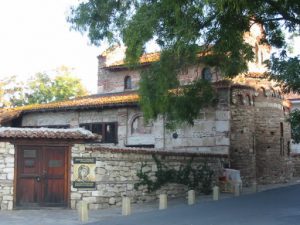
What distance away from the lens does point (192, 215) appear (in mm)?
13305

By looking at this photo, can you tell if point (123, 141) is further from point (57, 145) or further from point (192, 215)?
point (192, 215)

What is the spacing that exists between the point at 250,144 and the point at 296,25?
11167mm

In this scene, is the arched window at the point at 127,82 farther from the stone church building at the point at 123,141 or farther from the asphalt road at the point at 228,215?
the asphalt road at the point at 228,215

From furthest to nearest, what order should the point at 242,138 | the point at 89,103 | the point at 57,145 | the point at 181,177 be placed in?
the point at 89,103 → the point at 242,138 → the point at 181,177 → the point at 57,145

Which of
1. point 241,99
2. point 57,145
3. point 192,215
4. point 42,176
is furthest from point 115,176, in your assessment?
point 241,99

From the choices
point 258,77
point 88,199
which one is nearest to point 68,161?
point 88,199

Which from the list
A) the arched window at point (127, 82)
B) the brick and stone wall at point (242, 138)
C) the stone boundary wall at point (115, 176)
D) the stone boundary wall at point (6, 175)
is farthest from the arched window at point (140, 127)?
the stone boundary wall at point (6, 175)

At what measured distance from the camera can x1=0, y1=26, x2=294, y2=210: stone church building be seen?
16.1 meters

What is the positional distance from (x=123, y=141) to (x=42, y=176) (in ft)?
34.7

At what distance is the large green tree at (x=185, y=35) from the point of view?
12.0 metres

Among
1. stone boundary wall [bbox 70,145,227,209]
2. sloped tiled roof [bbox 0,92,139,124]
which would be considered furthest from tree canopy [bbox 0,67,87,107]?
stone boundary wall [bbox 70,145,227,209]

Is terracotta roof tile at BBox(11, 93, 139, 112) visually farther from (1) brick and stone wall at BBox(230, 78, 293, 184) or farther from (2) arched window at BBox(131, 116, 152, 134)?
(1) brick and stone wall at BBox(230, 78, 293, 184)

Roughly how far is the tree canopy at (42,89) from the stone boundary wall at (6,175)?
2980 cm

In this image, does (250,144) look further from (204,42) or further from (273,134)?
(204,42)
